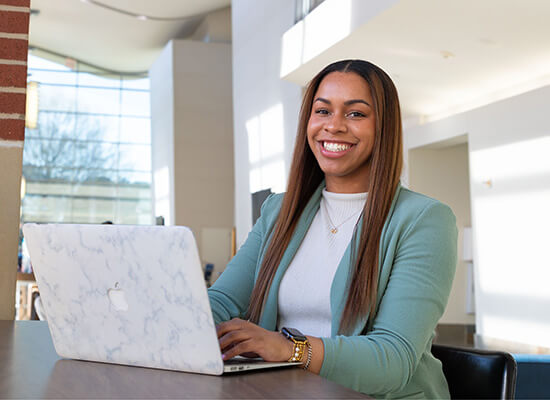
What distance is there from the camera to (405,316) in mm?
1298

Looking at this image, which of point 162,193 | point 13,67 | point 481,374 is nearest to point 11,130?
point 13,67

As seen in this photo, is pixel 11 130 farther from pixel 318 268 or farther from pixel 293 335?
pixel 293 335

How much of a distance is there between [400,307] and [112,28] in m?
15.2

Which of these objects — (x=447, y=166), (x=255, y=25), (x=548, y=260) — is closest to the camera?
(x=548, y=260)

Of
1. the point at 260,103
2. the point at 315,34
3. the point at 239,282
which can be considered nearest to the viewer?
the point at 239,282

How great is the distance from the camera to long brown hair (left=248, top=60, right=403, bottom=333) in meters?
1.39

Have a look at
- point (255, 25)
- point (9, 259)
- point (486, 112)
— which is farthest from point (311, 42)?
point (9, 259)

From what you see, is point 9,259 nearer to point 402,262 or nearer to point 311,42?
point 402,262

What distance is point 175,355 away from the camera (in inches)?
Answer: 39.3

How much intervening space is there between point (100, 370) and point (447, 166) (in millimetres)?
9305

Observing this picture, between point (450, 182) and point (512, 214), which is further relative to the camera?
point (450, 182)

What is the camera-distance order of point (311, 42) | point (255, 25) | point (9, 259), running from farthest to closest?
point (255, 25) → point (311, 42) → point (9, 259)

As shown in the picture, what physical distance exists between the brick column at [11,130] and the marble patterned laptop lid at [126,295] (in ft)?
3.13

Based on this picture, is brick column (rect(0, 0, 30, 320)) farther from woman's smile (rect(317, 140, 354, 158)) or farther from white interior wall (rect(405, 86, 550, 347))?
white interior wall (rect(405, 86, 550, 347))
